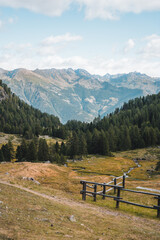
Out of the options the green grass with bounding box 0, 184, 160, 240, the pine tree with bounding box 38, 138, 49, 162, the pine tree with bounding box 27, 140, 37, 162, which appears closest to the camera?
the green grass with bounding box 0, 184, 160, 240

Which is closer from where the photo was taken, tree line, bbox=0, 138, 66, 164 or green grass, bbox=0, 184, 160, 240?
green grass, bbox=0, 184, 160, 240

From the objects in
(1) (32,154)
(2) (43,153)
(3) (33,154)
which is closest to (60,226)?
(3) (33,154)

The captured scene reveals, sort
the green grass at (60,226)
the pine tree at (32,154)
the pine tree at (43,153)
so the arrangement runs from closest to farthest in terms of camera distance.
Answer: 1. the green grass at (60,226)
2. the pine tree at (32,154)
3. the pine tree at (43,153)

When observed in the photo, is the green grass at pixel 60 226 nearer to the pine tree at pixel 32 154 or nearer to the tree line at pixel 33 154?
the tree line at pixel 33 154

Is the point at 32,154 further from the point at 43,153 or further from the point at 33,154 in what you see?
the point at 43,153

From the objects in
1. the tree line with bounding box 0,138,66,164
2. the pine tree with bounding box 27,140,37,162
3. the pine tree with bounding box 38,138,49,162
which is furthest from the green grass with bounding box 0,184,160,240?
the pine tree with bounding box 38,138,49,162

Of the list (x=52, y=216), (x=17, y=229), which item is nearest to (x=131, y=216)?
(x=52, y=216)

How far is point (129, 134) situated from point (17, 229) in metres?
168

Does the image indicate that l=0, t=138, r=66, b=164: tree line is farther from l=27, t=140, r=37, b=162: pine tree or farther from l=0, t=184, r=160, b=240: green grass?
l=0, t=184, r=160, b=240: green grass

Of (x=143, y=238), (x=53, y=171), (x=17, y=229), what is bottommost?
(x=53, y=171)

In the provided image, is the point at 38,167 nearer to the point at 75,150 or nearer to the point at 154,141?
the point at 75,150

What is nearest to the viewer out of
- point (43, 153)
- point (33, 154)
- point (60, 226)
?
point (60, 226)

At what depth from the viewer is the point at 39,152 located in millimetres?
116938

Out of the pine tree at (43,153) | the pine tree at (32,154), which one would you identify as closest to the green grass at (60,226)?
the pine tree at (32,154)
